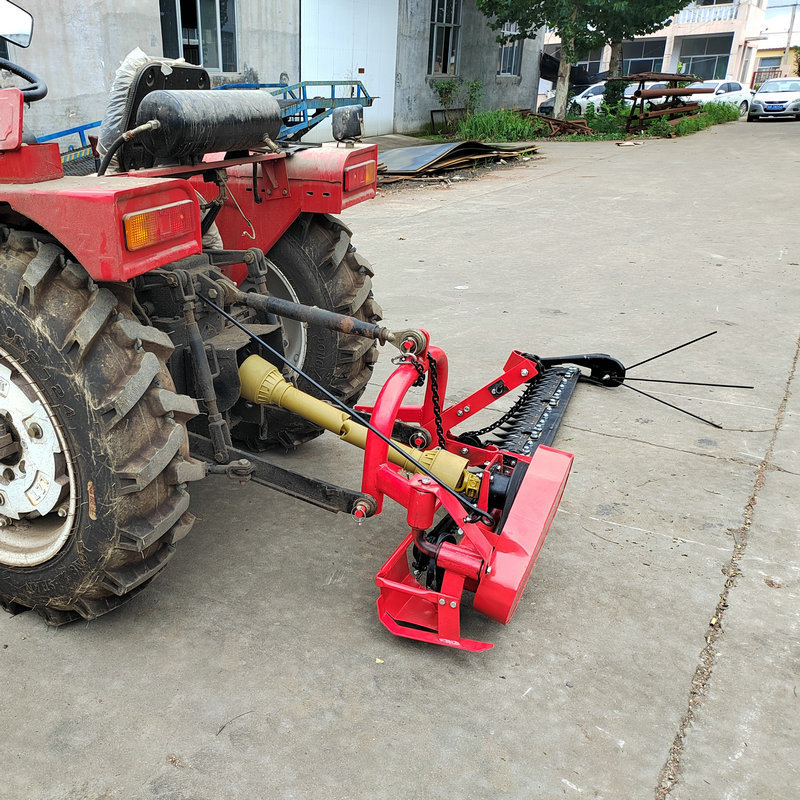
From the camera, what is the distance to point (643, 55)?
154 feet

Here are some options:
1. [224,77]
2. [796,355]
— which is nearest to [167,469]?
[796,355]

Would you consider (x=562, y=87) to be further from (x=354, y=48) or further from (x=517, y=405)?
(x=517, y=405)

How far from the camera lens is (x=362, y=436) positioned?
2.64m

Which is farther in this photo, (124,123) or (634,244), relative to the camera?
(634,244)

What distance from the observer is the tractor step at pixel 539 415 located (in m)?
2.96

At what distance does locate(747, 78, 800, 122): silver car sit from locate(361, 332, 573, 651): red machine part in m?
25.7

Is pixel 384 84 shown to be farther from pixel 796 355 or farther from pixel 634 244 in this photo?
pixel 796 355

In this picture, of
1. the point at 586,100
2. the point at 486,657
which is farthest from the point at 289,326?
the point at 586,100

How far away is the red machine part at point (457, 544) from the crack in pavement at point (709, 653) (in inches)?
21.4

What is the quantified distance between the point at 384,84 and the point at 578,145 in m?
4.77

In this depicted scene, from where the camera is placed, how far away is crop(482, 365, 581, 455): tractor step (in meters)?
2.96

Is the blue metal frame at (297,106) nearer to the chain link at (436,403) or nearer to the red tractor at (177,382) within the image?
the red tractor at (177,382)

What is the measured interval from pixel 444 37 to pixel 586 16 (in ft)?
12.0

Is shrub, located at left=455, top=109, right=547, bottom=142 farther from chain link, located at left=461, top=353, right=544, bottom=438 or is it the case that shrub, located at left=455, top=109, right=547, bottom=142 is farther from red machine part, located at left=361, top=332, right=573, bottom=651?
red machine part, located at left=361, top=332, right=573, bottom=651
